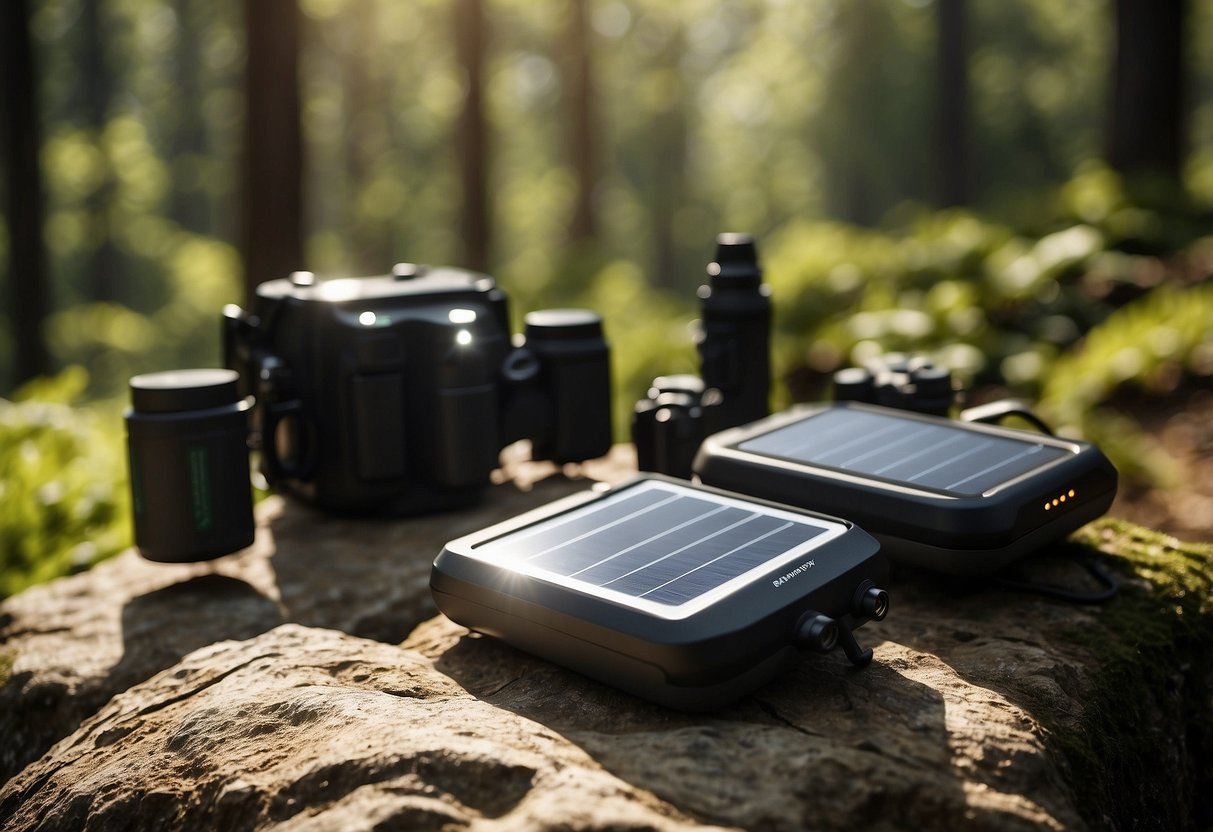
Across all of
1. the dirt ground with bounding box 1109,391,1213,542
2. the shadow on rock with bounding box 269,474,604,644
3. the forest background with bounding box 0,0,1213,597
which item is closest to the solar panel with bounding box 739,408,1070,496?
the shadow on rock with bounding box 269,474,604,644

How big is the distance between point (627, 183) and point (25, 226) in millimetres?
36305

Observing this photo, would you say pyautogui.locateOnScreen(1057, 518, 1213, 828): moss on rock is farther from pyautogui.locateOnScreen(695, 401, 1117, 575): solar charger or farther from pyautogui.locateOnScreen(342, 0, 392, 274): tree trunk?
pyautogui.locateOnScreen(342, 0, 392, 274): tree trunk

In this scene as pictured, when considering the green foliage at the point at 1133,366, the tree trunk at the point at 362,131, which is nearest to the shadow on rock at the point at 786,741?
the green foliage at the point at 1133,366

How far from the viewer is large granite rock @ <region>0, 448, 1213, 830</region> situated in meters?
1.62

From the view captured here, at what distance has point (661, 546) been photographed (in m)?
2.11

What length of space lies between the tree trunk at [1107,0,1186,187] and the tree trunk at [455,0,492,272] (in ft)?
21.6

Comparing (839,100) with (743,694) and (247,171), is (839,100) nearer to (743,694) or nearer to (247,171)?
(247,171)

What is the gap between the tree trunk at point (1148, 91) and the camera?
9.45m

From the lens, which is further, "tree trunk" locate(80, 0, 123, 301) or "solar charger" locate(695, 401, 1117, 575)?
"tree trunk" locate(80, 0, 123, 301)

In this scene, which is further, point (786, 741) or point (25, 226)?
point (25, 226)

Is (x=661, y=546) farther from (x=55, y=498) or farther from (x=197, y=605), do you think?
(x=55, y=498)

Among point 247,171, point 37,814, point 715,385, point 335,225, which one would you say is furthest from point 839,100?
point 37,814

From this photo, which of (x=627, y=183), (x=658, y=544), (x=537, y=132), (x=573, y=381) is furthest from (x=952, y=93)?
(x=627, y=183)

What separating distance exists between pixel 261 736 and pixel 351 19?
2379 cm
